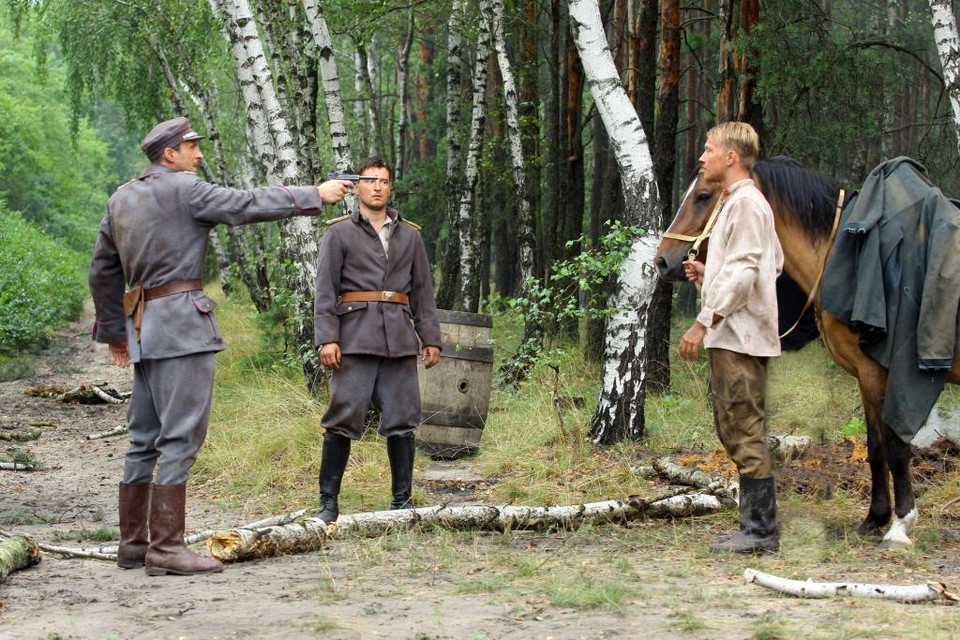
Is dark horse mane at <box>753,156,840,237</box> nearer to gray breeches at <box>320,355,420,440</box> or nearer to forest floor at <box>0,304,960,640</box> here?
forest floor at <box>0,304,960,640</box>

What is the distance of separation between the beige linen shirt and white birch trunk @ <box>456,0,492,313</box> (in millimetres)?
9535

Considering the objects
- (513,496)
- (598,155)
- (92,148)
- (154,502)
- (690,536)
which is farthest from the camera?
(92,148)

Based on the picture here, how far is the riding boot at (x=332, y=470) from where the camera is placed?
6.48 m

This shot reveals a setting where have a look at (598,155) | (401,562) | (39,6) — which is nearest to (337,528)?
(401,562)

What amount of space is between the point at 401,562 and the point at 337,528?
657mm

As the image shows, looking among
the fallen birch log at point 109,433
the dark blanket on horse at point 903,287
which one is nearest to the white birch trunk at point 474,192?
the fallen birch log at point 109,433

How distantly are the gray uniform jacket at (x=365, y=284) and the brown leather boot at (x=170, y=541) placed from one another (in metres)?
1.42

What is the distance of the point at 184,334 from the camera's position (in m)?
5.52

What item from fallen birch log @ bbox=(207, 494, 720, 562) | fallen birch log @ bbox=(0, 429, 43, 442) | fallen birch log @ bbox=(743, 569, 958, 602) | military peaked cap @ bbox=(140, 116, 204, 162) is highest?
military peaked cap @ bbox=(140, 116, 204, 162)

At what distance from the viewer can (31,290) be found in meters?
23.3

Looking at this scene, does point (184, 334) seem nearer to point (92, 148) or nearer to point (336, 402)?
point (336, 402)

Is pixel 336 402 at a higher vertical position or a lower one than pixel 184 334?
lower

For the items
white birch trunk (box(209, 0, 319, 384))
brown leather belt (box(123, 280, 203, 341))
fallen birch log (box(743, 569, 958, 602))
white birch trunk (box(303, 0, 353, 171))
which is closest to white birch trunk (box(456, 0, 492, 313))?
white birch trunk (box(303, 0, 353, 171))

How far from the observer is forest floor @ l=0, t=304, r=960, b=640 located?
4.31 meters
